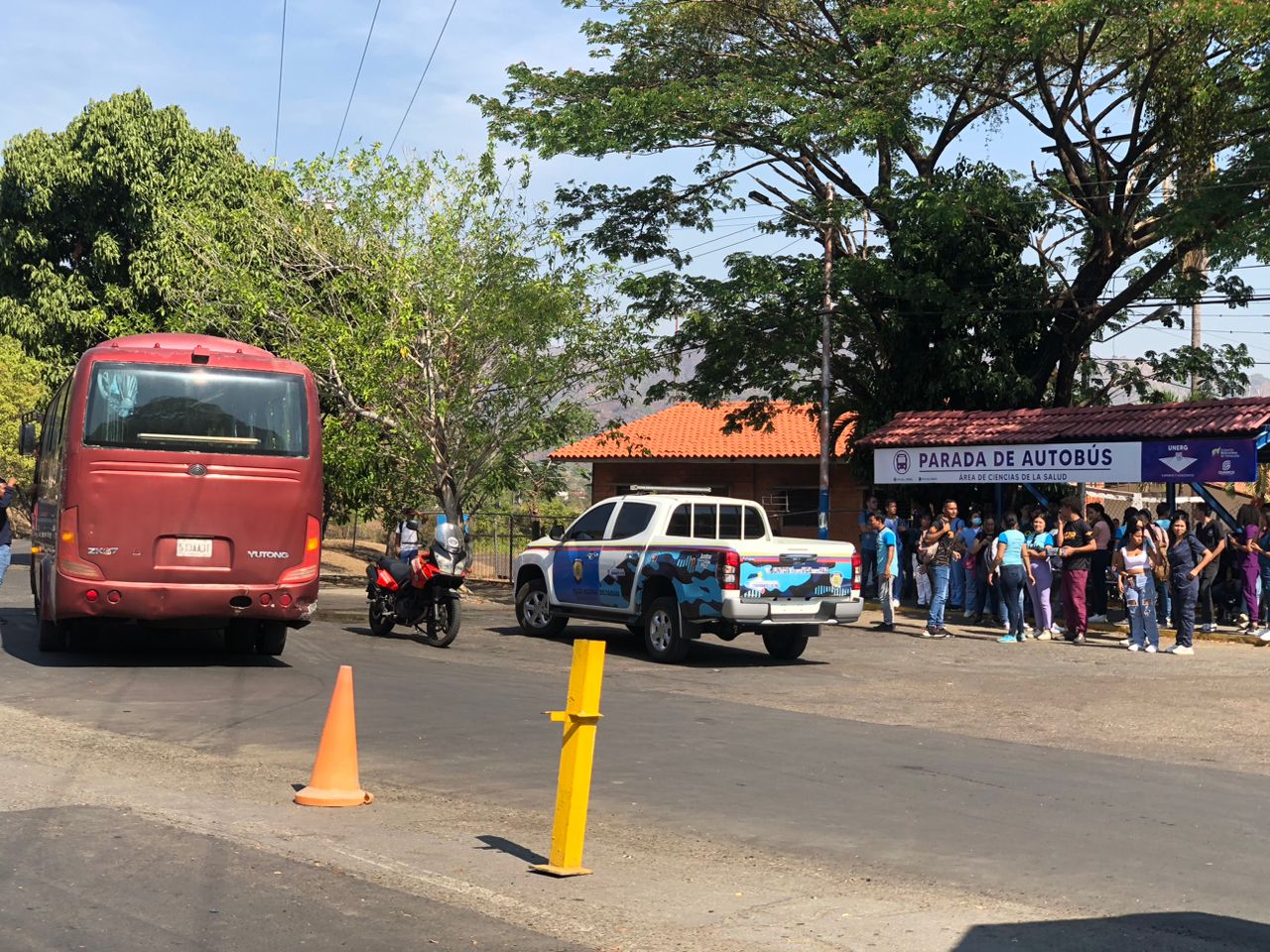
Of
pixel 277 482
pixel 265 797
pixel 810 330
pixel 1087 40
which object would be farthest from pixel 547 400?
pixel 265 797

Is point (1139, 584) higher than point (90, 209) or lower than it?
lower

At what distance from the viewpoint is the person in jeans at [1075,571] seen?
2048 centimetres

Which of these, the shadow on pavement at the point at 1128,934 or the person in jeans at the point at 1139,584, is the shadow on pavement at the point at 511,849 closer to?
the shadow on pavement at the point at 1128,934

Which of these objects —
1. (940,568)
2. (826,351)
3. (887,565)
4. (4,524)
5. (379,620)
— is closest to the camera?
(379,620)

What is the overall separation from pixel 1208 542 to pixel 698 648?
27.7ft

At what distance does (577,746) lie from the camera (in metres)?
6.64

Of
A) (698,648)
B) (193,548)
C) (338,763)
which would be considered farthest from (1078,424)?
(338,763)

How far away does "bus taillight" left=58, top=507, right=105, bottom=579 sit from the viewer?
14023 mm

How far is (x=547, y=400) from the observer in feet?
Result: 102

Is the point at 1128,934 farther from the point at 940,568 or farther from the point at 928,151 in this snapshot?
the point at 928,151

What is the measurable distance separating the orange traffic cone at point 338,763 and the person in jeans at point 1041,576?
14280mm

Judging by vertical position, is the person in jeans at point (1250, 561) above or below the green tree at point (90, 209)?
below

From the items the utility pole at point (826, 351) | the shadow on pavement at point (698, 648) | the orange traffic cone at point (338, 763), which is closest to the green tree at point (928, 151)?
the utility pole at point (826, 351)

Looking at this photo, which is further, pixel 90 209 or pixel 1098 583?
pixel 90 209
